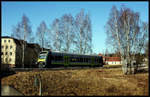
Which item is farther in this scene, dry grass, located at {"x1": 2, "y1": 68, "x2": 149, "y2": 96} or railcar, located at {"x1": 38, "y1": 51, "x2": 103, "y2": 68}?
railcar, located at {"x1": 38, "y1": 51, "x2": 103, "y2": 68}

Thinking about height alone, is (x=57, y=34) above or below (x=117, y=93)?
above

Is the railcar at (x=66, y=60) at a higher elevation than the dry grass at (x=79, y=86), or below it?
higher

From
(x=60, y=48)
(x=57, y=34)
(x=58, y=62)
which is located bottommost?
(x=58, y=62)

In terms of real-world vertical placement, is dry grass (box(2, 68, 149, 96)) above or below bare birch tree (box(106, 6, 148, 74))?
below

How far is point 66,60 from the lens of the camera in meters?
29.9

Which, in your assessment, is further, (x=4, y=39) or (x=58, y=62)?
(x=4, y=39)

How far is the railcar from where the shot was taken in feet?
91.4

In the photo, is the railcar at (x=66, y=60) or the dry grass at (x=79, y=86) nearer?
the dry grass at (x=79, y=86)

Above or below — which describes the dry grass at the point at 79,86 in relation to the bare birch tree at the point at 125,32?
below

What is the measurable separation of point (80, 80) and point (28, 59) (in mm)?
46356

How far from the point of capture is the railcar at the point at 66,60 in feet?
91.4

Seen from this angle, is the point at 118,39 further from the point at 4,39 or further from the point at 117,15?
the point at 4,39

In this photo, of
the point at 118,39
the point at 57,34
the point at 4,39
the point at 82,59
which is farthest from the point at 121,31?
the point at 4,39

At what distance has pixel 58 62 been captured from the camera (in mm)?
28906
